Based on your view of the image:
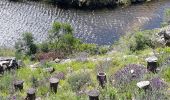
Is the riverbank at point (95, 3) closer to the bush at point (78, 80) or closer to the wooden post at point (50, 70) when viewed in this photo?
the wooden post at point (50, 70)

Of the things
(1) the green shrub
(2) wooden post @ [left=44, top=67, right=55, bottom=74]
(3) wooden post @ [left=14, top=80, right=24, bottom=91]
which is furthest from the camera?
(2) wooden post @ [left=44, top=67, right=55, bottom=74]

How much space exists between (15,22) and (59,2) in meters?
8.80

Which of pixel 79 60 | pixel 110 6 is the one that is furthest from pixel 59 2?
pixel 79 60

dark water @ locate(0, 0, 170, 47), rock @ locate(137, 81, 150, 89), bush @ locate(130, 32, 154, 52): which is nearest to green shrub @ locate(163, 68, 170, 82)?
rock @ locate(137, 81, 150, 89)

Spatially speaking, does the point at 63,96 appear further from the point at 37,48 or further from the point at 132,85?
the point at 37,48

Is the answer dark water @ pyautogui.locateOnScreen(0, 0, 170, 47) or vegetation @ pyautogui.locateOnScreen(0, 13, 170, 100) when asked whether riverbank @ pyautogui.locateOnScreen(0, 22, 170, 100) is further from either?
dark water @ pyautogui.locateOnScreen(0, 0, 170, 47)

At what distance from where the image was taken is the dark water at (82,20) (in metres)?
37.2

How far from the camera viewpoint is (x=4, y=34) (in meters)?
37.8

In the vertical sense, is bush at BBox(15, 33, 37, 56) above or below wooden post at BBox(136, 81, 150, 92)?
below

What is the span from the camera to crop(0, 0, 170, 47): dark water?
122 ft

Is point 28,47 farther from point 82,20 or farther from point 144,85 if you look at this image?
point 144,85

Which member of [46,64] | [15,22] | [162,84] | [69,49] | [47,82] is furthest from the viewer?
[15,22]

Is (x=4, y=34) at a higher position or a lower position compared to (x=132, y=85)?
lower

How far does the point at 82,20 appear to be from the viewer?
41.5 meters
